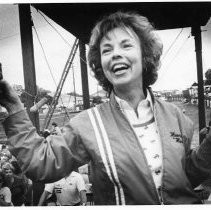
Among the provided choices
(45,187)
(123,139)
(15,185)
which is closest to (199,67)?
(123,139)

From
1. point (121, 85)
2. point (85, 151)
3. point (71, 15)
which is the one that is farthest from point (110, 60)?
point (71, 15)

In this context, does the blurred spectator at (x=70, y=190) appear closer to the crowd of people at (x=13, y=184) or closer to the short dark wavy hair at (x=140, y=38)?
the crowd of people at (x=13, y=184)

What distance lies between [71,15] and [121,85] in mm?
434

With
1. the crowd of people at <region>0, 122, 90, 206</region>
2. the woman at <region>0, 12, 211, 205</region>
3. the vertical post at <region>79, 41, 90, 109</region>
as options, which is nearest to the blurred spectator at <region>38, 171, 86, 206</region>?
the crowd of people at <region>0, 122, 90, 206</region>

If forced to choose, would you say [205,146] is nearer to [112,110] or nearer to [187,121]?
[187,121]

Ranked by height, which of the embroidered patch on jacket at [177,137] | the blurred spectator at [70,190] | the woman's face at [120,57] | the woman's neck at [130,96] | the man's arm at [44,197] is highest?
the woman's face at [120,57]

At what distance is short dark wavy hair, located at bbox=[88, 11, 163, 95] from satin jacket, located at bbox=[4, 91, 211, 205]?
90 mm

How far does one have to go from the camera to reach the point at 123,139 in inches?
20.5

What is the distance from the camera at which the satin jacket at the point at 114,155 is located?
1.51 ft

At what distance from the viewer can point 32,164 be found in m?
0.46

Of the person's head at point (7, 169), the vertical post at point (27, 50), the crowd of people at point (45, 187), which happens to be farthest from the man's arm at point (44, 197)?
the vertical post at point (27, 50)

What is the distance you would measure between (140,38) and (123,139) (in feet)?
0.69

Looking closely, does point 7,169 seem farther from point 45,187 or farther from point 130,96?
point 130,96

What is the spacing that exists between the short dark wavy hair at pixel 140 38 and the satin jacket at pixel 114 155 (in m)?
0.09
